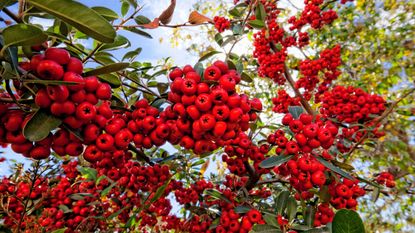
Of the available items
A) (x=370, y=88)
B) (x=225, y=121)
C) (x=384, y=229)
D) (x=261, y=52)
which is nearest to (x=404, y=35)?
(x=370, y=88)

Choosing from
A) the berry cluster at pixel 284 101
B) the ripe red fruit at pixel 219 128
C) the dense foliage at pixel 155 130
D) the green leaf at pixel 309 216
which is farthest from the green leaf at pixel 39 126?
the berry cluster at pixel 284 101

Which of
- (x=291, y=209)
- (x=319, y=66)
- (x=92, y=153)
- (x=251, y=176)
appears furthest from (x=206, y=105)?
(x=319, y=66)

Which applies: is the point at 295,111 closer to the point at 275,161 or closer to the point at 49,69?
the point at 275,161

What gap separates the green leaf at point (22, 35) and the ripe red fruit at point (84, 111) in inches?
12.5

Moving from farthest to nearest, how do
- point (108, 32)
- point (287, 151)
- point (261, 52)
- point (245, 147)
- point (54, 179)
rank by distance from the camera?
point (261, 52)
point (54, 179)
point (245, 147)
point (287, 151)
point (108, 32)

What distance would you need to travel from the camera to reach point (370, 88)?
7148 mm

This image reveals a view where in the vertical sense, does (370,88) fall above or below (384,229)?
above

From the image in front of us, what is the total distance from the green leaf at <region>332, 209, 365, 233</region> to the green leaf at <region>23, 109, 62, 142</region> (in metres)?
1.16

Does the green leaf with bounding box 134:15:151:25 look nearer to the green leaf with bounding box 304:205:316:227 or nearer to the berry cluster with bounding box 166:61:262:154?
the berry cluster with bounding box 166:61:262:154

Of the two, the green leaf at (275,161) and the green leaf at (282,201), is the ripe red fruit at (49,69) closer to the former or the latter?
the green leaf at (275,161)

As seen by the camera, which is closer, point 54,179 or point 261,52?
point 54,179

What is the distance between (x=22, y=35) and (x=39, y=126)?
1.22ft

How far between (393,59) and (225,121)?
7.47 m

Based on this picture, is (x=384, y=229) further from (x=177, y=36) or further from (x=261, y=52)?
(x=177, y=36)
